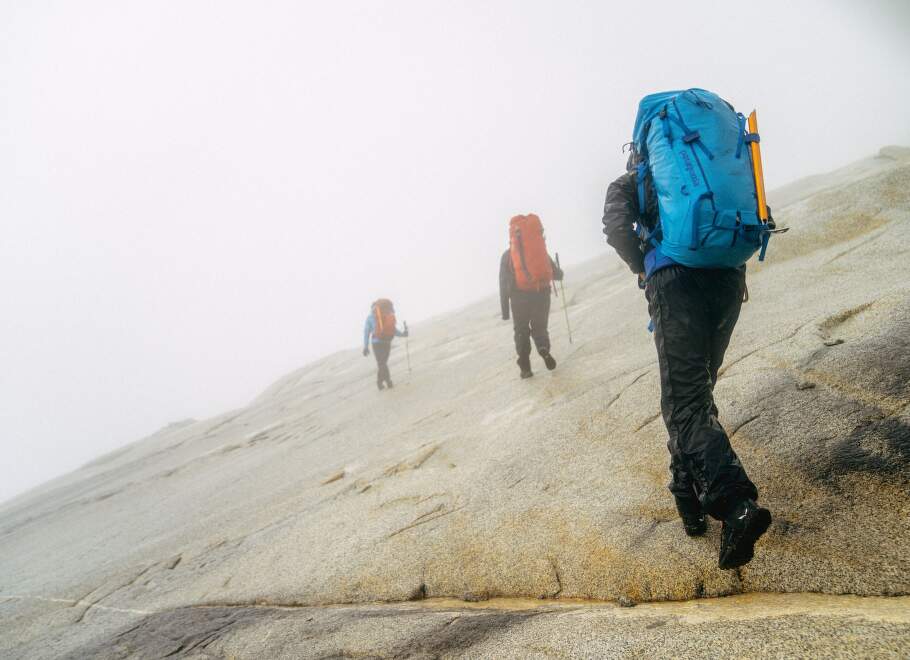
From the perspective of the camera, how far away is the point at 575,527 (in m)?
4.79

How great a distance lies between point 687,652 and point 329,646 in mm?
3020

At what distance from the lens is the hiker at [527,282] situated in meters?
10.5

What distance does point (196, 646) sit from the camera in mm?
5086

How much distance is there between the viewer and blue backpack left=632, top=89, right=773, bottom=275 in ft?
11.2

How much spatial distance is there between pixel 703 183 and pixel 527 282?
7.11 meters

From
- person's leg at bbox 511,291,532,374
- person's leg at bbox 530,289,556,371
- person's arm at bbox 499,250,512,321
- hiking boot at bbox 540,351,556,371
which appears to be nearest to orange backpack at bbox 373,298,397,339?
person's leg at bbox 511,291,532,374

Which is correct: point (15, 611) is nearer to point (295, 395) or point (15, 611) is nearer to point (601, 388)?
point (601, 388)


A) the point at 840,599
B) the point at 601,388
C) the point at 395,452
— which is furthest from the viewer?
the point at 395,452

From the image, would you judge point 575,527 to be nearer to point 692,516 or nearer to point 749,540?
point 692,516

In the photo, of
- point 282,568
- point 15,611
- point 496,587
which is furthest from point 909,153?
point 15,611

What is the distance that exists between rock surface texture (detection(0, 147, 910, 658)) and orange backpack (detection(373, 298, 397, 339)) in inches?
265

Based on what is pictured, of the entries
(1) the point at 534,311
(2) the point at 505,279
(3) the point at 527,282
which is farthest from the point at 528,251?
(1) the point at 534,311

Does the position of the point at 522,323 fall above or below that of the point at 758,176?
below

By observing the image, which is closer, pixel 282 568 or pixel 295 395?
pixel 282 568
